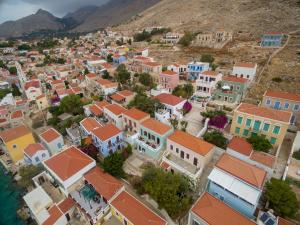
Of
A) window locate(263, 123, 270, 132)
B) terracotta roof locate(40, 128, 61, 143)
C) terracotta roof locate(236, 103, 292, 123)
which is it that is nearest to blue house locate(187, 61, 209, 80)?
terracotta roof locate(236, 103, 292, 123)

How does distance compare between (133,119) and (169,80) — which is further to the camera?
(169,80)

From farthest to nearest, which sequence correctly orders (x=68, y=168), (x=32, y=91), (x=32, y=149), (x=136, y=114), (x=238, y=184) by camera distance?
(x=32, y=91), (x=136, y=114), (x=32, y=149), (x=68, y=168), (x=238, y=184)

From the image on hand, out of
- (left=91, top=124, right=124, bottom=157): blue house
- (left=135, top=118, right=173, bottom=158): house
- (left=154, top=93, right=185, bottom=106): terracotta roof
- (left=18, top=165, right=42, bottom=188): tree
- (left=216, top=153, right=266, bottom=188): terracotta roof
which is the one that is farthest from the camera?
(left=154, top=93, right=185, bottom=106): terracotta roof

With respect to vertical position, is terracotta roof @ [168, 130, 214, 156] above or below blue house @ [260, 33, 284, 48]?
below

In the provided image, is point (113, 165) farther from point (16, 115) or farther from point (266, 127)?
point (16, 115)

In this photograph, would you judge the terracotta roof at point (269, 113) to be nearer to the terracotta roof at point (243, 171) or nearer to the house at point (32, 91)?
the terracotta roof at point (243, 171)

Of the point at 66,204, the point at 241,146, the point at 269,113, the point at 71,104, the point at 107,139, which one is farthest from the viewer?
the point at 71,104

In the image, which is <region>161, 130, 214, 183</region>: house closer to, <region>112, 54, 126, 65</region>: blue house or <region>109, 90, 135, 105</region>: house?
<region>109, 90, 135, 105</region>: house

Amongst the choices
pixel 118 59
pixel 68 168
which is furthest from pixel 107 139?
pixel 118 59

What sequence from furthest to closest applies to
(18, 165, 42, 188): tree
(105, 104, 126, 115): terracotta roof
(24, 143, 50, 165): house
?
(105, 104, 126, 115): terracotta roof < (24, 143, 50, 165): house < (18, 165, 42, 188): tree
